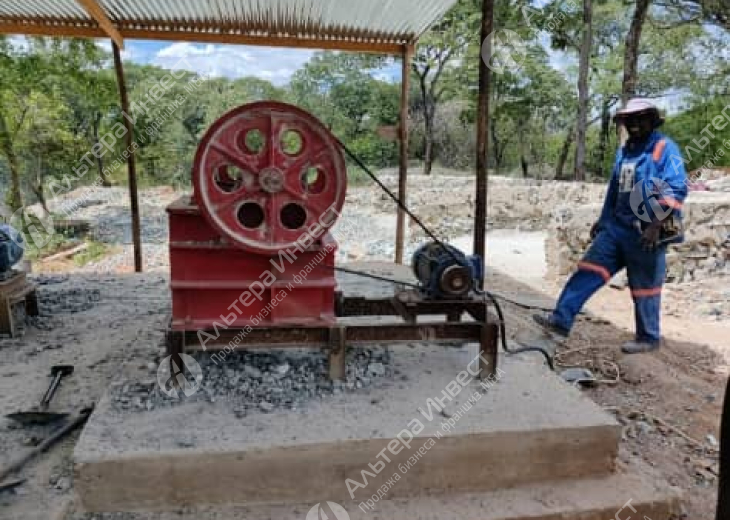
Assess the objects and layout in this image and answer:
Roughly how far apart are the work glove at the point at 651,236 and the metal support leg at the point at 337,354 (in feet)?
8.39

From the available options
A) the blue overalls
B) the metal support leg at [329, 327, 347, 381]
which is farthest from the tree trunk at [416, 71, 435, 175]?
the metal support leg at [329, 327, 347, 381]

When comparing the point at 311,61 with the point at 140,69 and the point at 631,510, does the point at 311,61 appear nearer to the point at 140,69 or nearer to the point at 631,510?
the point at 140,69

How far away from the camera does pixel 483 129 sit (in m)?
4.43

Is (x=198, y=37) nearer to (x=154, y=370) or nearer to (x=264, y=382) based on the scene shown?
(x=154, y=370)

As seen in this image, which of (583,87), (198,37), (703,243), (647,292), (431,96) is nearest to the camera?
(647,292)

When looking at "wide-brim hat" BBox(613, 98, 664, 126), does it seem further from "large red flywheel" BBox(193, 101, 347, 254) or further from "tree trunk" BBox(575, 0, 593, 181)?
"tree trunk" BBox(575, 0, 593, 181)

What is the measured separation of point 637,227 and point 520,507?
2.60 m

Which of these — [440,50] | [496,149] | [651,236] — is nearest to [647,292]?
[651,236]

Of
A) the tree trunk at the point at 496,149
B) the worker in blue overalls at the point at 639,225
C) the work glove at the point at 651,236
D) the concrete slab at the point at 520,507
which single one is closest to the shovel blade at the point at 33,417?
the concrete slab at the point at 520,507

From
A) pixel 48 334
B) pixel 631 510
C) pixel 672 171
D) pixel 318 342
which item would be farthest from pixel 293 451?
pixel 672 171

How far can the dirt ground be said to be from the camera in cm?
307

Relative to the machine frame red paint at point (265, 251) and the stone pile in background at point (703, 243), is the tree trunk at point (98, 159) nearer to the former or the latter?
the stone pile in background at point (703, 243)

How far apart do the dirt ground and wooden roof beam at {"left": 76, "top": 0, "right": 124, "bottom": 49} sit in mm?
2747

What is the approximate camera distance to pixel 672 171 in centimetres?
426
